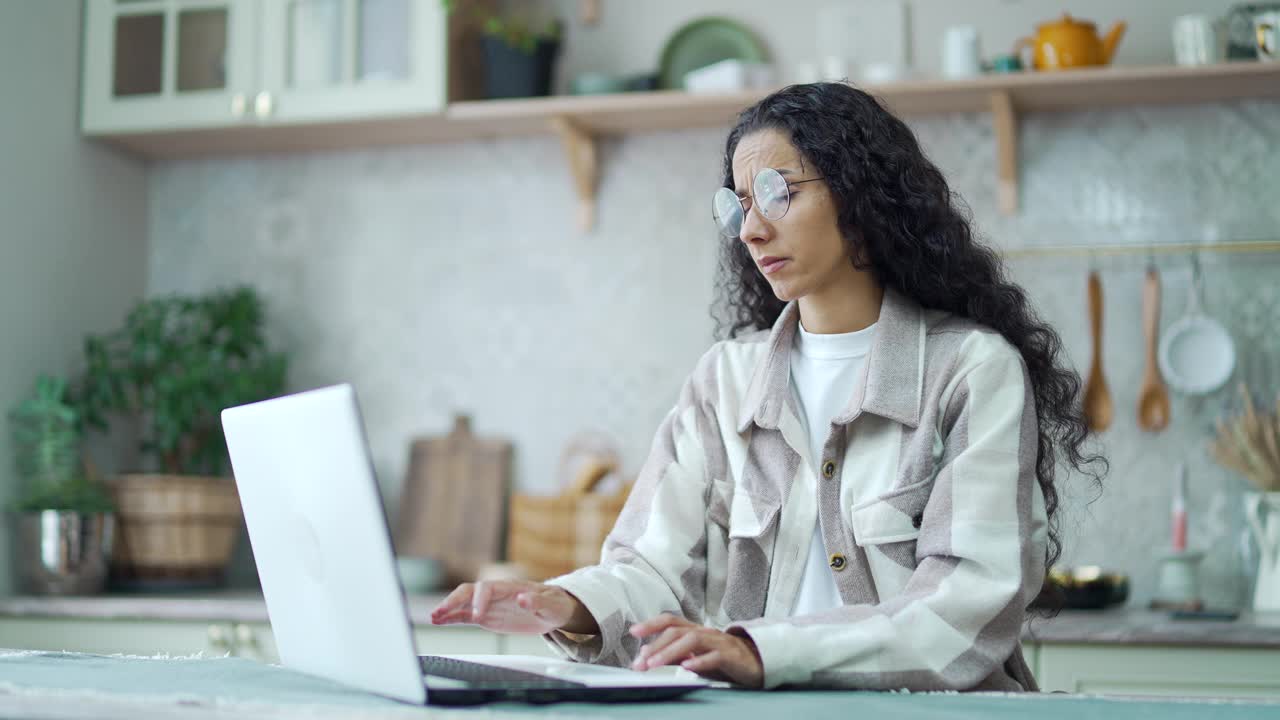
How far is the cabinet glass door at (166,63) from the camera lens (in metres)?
3.32

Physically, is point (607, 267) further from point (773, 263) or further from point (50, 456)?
point (773, 263)

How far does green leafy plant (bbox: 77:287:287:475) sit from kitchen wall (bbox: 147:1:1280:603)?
0.20 meters

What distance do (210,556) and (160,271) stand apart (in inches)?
33.1

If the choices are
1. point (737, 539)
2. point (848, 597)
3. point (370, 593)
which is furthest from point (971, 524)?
point (370, 593)

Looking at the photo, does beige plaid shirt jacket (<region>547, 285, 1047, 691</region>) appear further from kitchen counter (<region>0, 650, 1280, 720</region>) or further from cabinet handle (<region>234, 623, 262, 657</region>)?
cabinet handle (<region>234, 623, 262, 657</region>)

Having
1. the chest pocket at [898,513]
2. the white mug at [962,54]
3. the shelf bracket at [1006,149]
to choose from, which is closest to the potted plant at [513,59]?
the white mug at [962,54]

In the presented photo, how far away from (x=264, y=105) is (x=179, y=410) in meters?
0.72

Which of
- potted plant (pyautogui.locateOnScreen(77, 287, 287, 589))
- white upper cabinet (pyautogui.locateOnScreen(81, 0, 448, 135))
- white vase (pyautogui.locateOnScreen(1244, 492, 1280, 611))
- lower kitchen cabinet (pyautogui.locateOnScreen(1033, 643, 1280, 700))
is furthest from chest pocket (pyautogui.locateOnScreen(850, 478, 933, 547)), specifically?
potted plant (pyautogui.locateOnScreen(77, 287, 287, 589))

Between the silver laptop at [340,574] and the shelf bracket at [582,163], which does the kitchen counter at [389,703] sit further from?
the shelf bracket at [582,163]

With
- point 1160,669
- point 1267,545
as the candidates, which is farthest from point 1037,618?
point 1267,545

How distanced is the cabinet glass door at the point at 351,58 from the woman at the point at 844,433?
1537 mm

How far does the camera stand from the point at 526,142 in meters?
3.46

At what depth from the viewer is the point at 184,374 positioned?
3.24 metres

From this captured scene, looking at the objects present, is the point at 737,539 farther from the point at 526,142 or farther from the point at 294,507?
the point at 526,142
